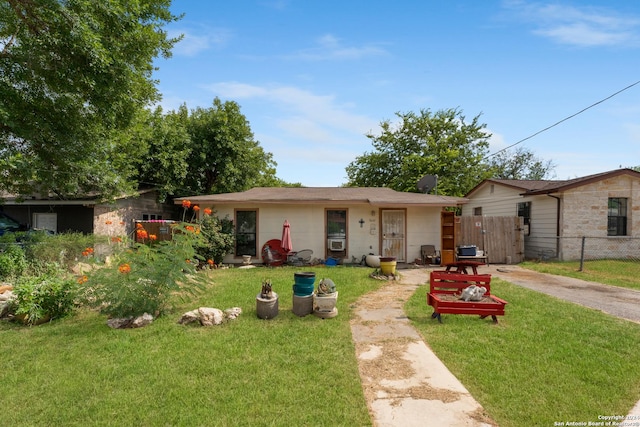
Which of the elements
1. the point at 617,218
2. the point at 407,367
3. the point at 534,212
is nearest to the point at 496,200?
the point at 534,212

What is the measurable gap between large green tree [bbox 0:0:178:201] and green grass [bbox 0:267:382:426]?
4899 mm

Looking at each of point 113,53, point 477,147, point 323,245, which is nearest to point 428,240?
point 323,245

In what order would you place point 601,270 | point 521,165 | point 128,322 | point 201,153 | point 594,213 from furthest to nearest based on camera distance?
point 521,165, point 201,153, point 594,213, point 601,270, point 128,322

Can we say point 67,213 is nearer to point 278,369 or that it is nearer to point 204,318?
point 204,318

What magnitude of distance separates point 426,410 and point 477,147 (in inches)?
1061

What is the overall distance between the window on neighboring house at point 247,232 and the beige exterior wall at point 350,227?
8.6 inches

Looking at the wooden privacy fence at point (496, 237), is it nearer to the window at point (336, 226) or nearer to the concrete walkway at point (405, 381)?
the window at point (336, 226)

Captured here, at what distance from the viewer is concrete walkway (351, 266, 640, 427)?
2893 millimetres

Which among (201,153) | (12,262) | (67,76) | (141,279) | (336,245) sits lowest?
(12,262)

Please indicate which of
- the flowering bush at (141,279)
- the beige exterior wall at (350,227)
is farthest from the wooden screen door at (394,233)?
the flowering bush at (141,279)

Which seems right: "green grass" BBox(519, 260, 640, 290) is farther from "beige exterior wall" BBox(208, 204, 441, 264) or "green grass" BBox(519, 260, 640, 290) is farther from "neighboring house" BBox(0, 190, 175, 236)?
"neighboring house" BBox(0, 190, 175, 236)

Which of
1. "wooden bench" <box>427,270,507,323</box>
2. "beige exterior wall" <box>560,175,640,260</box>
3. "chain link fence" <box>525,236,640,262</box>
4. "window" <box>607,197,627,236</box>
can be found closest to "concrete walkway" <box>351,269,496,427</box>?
"wooden bench" <box>427,270,507,323</box>

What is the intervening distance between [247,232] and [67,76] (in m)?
6.82

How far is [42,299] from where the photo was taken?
556 cm
